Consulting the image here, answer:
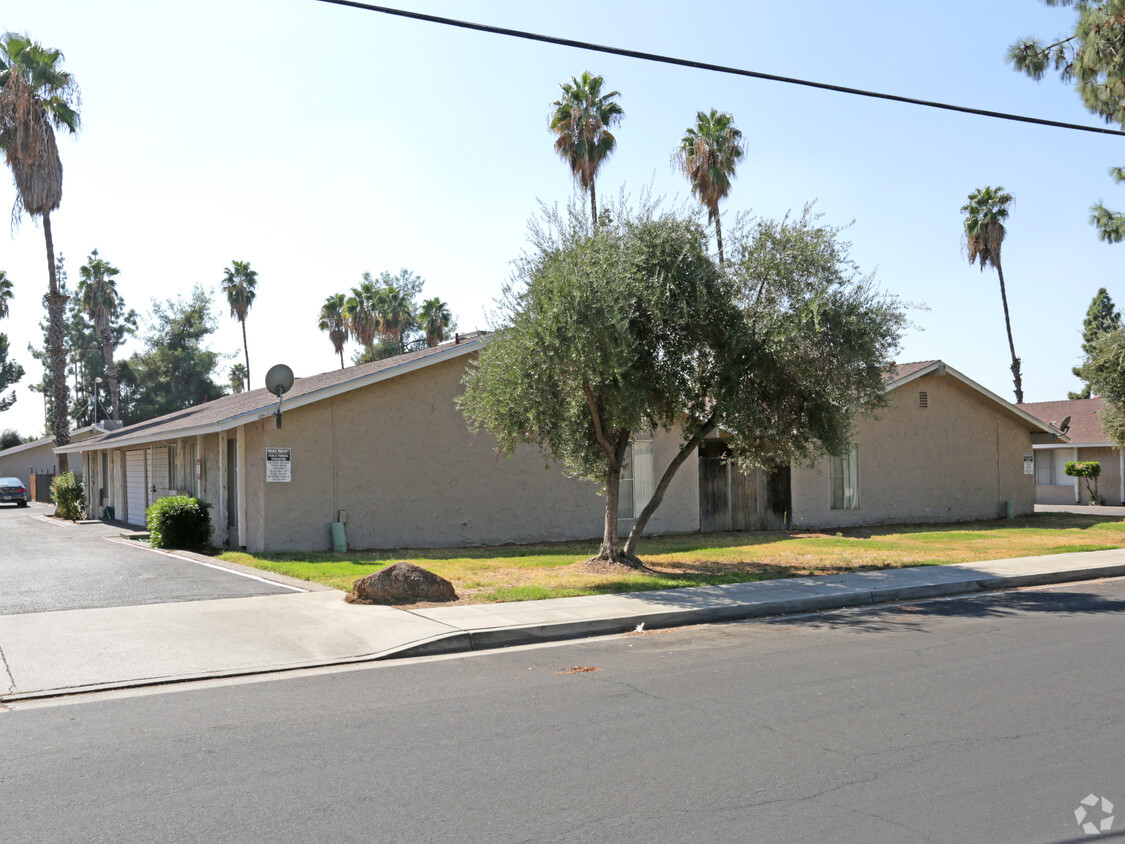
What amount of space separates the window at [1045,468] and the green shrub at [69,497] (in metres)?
37.6

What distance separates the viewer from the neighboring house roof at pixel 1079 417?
36.5 metres

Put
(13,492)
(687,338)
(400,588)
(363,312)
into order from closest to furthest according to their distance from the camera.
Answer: (400,588) < (687,338) < (13,492) < (363,312)

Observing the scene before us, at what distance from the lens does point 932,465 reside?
27.2 m

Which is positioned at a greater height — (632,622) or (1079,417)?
(1079,417)

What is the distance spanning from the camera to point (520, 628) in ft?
32.6

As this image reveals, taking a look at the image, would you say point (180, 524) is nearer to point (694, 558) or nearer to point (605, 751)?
point (694, 558)

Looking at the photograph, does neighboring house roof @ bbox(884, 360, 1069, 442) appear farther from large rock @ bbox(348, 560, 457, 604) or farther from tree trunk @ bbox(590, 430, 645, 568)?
large rock @ bbox(348, 560, 457, 604)

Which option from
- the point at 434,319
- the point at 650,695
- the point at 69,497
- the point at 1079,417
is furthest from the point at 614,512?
the point at 434,319

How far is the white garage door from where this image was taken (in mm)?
27172

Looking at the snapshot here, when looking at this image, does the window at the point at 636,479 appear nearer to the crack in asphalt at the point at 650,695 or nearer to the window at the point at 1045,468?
the crack in asphalt at the point at 650,695

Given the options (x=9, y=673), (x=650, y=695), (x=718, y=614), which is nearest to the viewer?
(x=650, y=695)

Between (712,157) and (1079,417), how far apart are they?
20514mm

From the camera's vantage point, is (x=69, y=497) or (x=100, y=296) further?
(x=100, y=296)

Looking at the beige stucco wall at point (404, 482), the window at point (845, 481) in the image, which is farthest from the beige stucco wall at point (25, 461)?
the window at point (845, 481)
